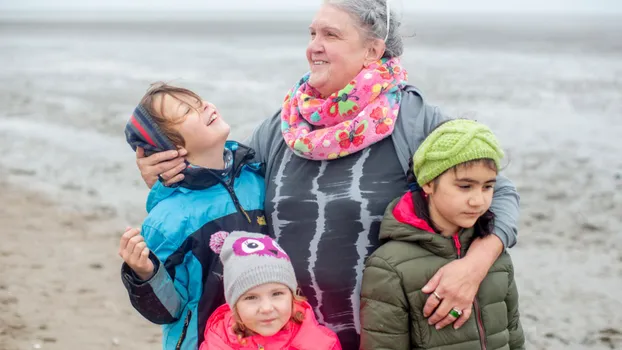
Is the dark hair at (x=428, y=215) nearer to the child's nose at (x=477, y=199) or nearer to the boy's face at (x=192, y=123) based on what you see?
the child's nose at (x=477, y=199)

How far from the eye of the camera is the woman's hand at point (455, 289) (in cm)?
310

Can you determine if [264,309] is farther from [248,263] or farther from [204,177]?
[204,177]

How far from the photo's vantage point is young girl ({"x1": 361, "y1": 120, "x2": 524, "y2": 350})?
311 centimetres

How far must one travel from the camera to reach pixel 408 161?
3.40 meters

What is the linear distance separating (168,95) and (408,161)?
1.16 m

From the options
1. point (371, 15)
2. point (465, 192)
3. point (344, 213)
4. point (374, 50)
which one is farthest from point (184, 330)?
point (371, 15)

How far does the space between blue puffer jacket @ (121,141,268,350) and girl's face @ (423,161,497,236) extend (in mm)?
890

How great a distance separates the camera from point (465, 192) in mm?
3141

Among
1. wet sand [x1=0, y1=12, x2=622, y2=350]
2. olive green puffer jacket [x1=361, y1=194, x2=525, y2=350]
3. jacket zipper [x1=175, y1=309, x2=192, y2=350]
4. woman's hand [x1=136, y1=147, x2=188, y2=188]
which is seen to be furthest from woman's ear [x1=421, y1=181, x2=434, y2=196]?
jacket zipper [x1=175, y1=309, x2=192, y2=350]

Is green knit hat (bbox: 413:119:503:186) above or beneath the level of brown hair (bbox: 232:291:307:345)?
above

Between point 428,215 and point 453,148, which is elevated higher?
point 453,148

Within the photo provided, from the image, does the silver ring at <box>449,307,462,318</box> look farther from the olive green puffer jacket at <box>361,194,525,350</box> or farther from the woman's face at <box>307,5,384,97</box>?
the woman's face at <box>307,5,384,97</box>

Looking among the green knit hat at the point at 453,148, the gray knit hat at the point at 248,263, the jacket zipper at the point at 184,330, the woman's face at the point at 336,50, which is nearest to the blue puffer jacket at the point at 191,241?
the jacket zipper at the point at 184,330

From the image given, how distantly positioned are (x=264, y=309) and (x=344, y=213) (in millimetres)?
622
